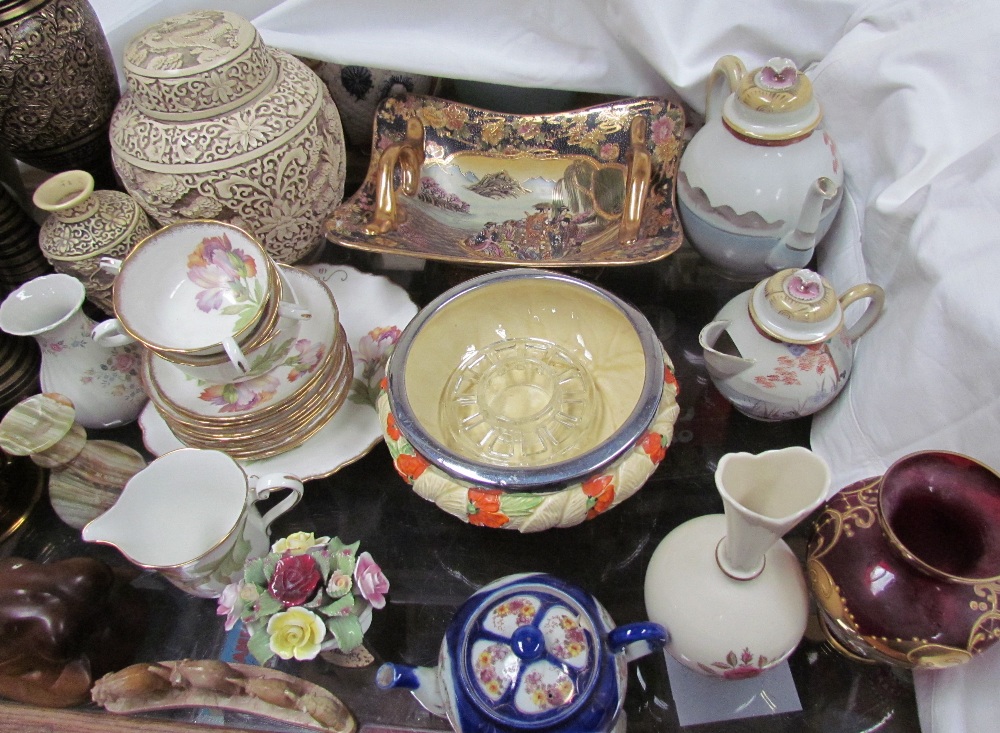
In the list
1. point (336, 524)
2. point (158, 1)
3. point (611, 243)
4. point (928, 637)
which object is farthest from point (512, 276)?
point (158, 1)

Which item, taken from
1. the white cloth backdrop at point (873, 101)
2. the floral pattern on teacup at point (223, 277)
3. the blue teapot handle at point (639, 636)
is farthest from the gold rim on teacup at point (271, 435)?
the white cloth backdrop at point (873, 101)

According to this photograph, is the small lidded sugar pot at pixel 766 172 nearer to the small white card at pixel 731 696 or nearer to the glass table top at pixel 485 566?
the glass table top at pixel 485 566

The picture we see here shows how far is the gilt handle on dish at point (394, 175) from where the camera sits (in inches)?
34.7

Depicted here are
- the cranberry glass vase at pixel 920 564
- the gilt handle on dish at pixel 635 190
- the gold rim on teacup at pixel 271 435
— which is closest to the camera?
the cranberry glass vase at pixel 920 564

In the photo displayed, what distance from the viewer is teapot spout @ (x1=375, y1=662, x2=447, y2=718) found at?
0.52 m

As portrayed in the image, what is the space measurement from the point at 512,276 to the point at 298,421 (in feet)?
0.86

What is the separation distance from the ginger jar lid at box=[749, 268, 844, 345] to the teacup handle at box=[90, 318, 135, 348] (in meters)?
0.62

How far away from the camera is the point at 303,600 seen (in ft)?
1.87

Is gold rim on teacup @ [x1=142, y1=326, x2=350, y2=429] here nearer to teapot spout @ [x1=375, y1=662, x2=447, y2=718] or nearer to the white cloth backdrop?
teapot spout @ [x1=375, y1=662, x2=447, y2=718]

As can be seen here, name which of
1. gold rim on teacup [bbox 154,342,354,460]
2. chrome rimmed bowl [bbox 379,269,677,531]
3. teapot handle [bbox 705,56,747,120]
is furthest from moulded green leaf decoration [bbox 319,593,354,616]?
teapot handle [bbox 705,56,747,120]

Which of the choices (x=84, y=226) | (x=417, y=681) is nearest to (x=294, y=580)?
(x=417, y=681)

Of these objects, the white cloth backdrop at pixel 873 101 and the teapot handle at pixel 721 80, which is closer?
the white cloth backdrop at pixel 873 101

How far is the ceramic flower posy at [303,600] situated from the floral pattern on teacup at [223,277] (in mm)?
271

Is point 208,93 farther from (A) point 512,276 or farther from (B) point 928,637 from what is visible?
(B) point 928,637
